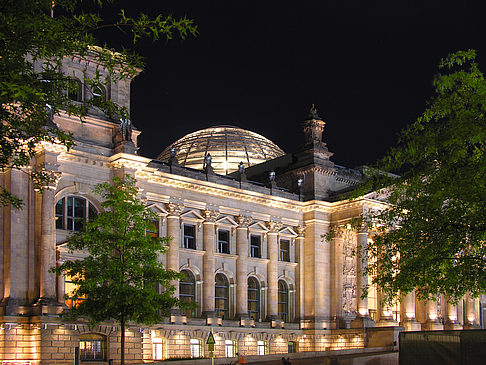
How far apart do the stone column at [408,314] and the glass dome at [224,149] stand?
1088 inches

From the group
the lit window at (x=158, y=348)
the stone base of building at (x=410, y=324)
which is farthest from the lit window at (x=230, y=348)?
the stone base of building at (x=410, y=324)

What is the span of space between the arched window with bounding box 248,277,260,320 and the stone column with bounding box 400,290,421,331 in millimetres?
14169

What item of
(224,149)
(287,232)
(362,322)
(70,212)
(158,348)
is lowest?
(158,348)

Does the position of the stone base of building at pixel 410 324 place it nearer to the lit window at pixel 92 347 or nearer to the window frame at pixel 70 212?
the lit window at pixel 92 347

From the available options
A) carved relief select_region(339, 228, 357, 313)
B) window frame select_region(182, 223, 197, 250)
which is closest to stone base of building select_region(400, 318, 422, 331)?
carved relief select_region(339, 228, 357, 313)

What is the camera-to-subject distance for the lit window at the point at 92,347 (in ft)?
144

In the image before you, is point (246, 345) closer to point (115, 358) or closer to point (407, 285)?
point (115, 358)

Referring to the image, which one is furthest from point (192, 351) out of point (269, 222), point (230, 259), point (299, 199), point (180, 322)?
point (299, 199)

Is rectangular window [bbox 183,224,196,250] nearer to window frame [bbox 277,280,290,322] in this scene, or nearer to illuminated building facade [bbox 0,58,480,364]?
illuminated building facade [bbox 0,58,480,364]

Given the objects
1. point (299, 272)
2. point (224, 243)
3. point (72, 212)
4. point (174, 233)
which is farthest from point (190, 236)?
point (299, 272)

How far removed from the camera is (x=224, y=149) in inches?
3364

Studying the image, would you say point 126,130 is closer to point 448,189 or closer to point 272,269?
point 272,269

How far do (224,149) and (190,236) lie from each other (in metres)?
31.0

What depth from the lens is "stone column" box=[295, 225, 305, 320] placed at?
62062mm
